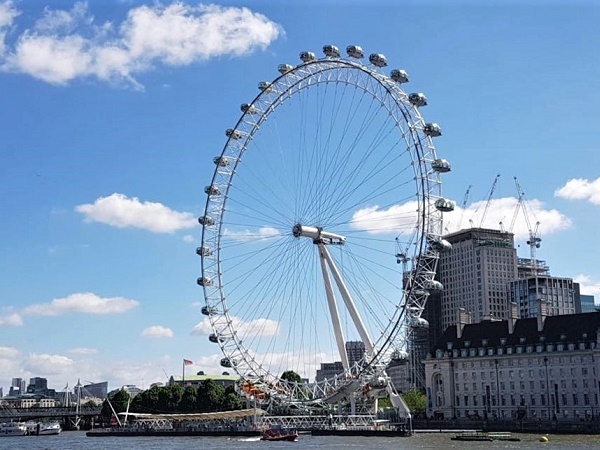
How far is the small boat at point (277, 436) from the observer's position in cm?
8819

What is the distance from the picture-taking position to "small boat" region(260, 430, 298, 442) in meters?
88.2

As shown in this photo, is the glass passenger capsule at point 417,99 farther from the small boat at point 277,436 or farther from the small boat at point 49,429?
the small boat at point 49,429

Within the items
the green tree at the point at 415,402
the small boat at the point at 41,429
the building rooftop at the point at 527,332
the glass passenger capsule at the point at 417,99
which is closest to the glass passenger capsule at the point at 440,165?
the glass passenger capsule at the point at 417,99

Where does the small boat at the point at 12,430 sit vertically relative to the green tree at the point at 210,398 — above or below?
below

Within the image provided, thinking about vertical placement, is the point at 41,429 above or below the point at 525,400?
below

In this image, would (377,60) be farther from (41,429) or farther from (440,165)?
(41,429)

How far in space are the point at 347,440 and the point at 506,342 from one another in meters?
44.5

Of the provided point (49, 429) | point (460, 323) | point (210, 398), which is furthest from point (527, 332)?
point (49, 429)

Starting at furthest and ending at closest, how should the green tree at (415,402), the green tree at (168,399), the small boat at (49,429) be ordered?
the small boat at (49,429), the green tree at (168,399), the green tree at (415,402)

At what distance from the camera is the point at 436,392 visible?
427ft

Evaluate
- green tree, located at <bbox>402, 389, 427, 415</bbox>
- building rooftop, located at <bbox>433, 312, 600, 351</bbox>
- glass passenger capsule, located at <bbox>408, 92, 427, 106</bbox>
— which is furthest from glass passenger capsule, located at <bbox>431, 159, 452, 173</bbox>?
green tree, located at <bbox>402, 389, 427, 415</bbox>

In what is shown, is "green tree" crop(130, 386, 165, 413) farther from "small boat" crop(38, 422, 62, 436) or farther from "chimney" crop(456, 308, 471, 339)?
"chimney" crop(456, 308, 471, 339)

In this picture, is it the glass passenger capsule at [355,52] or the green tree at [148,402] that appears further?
the green tree at [148,402]

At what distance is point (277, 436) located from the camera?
8969 centimetres
